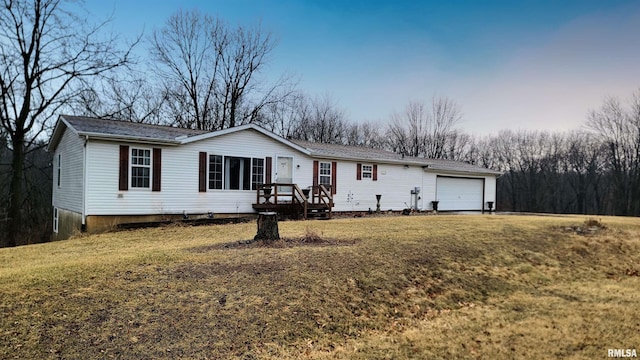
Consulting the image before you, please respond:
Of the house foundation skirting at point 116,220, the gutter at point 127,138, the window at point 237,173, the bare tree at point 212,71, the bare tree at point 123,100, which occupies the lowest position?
the house foundation skirting at point 116,220

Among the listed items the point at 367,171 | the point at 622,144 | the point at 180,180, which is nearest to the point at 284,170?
the point at 180,180

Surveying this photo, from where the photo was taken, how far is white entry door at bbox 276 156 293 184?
1633 cm

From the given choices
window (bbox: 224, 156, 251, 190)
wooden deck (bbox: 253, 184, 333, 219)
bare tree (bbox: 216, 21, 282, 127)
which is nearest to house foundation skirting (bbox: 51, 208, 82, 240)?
window (bbox: 224, 156, 251, 190)

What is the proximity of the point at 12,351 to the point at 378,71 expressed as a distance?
2109 centimetres

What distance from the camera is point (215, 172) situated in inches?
581

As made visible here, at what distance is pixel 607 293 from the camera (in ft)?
26.1

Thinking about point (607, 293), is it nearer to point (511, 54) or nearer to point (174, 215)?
point (511, 54)

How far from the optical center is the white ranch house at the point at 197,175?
492 inches

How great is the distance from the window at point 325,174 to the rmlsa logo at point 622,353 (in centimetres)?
1336

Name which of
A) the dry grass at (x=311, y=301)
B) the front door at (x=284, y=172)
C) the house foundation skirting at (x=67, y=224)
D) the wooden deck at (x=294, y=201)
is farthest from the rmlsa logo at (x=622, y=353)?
the house foundation skirting at (x=67, y=224)

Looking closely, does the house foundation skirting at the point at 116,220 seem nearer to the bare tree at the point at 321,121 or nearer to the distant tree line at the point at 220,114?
the distant tree line at the point at 220,114

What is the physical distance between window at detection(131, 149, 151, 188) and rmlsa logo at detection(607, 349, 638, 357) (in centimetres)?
1312

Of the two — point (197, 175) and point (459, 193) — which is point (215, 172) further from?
point (459, 193)

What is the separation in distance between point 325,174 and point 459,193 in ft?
33.9
